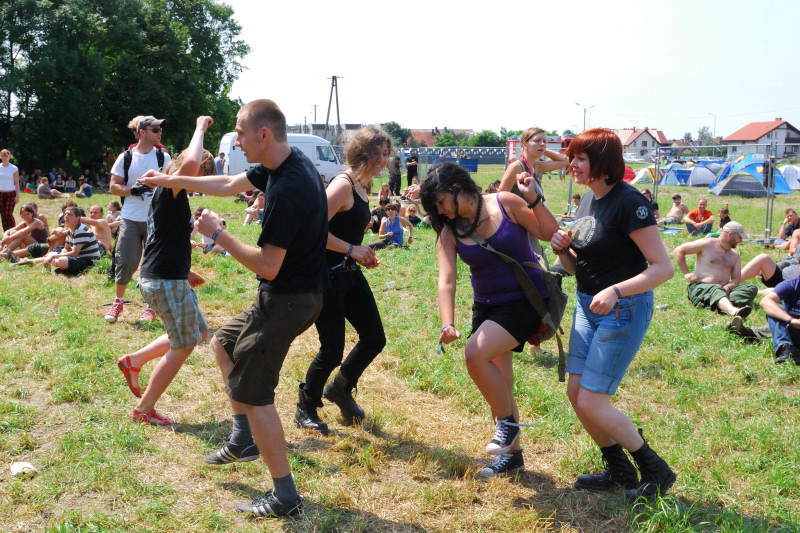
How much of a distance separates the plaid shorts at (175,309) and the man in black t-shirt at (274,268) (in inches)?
48.8

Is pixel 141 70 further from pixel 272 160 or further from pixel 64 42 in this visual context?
pixel 272 160

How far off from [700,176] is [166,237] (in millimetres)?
35879

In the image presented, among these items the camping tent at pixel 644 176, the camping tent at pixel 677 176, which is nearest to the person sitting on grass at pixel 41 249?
the camping tent at pixel 644 176

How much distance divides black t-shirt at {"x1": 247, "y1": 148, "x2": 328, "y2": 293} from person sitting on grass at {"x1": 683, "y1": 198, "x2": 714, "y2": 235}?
49.0 feet

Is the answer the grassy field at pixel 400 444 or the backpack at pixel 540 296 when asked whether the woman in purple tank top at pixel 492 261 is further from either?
the grassy field at pixel 400 444

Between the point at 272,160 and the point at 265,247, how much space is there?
44 cm

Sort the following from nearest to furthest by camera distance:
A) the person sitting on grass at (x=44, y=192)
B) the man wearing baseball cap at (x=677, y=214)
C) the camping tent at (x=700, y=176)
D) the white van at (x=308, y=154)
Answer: the man wearing baseball cap at (x=677, y=214), the person sitting on grass at (x=44, y=192), the white van at (x=308, y=154), the camping tent at (x=700, y=176)

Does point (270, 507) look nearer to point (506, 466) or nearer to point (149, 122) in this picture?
point (506, 466)

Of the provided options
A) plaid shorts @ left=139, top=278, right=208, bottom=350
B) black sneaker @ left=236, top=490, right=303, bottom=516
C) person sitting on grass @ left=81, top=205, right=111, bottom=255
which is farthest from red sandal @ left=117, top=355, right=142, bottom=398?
person sitting on grass @ left=81, top=205, right=111, bottom=255

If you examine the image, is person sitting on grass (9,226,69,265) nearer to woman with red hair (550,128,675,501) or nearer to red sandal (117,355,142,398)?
red sandal (117,355,142,398)

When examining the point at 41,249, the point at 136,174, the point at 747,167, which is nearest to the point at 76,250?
the point at 41,249

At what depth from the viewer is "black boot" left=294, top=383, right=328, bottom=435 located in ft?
15.1

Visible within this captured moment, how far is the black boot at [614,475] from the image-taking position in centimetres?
374

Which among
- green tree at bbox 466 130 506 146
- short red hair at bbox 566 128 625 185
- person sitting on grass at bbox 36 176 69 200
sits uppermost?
green tree at bbox 466 130 506 146
